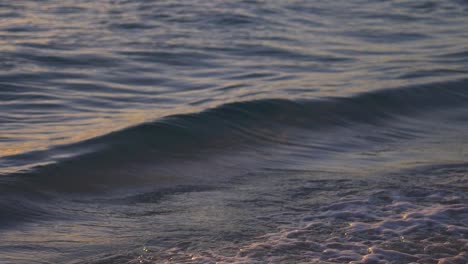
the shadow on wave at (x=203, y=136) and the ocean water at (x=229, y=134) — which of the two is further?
the shadow on wave at (x=203, y=136)

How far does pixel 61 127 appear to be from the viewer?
22.1 feet

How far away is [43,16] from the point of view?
11.5 metres

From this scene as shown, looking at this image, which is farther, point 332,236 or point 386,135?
point 386,135

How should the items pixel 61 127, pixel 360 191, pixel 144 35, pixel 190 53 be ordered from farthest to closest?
pixel 144 35 → pixel 190 53 → pixel 61 127 → pixel 360 191

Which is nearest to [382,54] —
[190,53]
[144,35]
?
[190,53]

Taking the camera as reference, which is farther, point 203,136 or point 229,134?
point 229,134

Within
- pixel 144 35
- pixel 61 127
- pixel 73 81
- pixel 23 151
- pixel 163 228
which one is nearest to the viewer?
pixel 163 228

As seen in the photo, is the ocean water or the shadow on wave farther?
the shadow on wave

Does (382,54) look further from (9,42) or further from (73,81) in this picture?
(9,42)

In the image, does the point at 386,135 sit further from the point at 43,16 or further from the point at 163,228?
the point at 43,16

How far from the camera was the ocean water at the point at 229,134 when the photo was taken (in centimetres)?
420

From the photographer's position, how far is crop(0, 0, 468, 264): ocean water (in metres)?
4.20

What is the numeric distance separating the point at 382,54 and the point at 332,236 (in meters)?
6.19

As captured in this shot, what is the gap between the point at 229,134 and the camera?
267 inches
